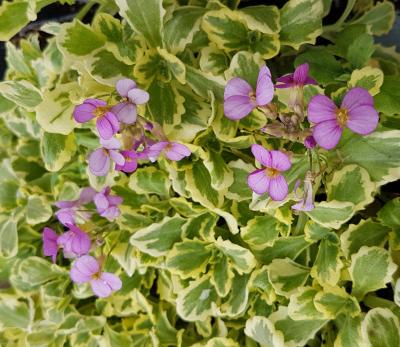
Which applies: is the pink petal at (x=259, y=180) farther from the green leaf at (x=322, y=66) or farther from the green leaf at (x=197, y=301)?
the green leaf at (x=197, y=301)

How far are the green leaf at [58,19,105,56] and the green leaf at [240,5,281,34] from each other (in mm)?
227

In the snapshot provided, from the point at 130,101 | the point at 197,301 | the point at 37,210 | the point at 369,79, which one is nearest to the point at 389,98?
the point at 369,79

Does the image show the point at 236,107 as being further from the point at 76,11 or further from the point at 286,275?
the point at 76,11

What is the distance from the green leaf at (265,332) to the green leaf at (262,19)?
46cm

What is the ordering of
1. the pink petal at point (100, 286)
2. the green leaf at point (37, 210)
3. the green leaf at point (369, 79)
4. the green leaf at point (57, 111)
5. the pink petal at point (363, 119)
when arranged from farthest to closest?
the green leaf at point (37, 210), the pink petal at point (100, 286), the green leaf at point (57, 111), the green leaf at point (369, 79), the pink petal at point (363, 119)

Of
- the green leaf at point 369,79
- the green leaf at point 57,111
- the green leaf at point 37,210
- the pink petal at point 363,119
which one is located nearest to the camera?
the pink petal at point 363,119

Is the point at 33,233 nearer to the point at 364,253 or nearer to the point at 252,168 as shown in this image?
the point at 252,168

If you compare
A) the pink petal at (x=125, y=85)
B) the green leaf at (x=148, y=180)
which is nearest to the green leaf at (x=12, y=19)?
the pink petal at (x=125, y=85)

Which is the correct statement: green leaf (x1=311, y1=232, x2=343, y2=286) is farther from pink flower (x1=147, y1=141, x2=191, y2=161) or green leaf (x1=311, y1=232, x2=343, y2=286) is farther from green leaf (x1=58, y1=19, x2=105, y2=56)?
green leaf (x1=58, y1=19, x2=105, y2=56)

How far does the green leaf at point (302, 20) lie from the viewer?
801 mm

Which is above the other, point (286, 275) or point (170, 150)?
point (170, 150)

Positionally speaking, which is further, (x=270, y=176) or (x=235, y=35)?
(x=235, y=35)

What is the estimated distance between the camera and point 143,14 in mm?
777

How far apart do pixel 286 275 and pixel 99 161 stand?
1.19ft
